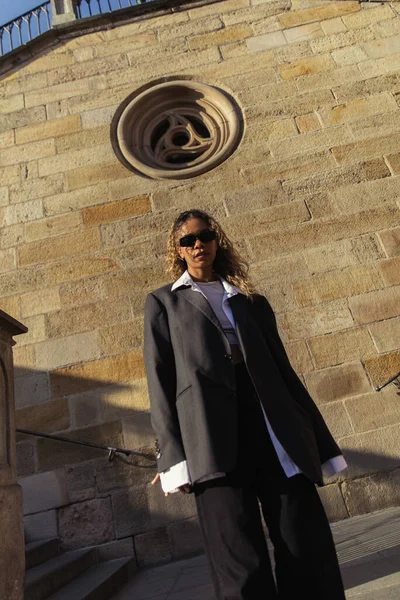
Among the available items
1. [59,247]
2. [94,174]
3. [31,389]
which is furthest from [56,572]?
[94,174]

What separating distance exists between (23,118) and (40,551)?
14.5 ft

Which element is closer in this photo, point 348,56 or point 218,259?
point 218,259

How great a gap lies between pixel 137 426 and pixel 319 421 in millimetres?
2375

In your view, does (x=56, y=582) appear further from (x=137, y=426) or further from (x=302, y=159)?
(x=302, y=159)

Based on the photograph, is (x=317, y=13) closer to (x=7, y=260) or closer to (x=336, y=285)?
(x=336, y=285)

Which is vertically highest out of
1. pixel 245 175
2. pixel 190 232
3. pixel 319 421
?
pixel 245 175

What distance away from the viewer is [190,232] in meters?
1.62

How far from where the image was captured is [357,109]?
4.62 meters

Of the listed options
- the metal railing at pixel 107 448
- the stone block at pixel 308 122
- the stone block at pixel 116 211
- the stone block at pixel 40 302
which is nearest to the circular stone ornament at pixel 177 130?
the stone block at pixel 116 211

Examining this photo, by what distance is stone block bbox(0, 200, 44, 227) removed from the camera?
14.6 feet

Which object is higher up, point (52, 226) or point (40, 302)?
point (52, 226)

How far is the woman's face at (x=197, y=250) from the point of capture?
5.29 feet

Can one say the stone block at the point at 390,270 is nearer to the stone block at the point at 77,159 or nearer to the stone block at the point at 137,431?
the stone block at the point at 137,431

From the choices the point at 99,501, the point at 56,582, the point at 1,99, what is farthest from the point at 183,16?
the point at 56,582
